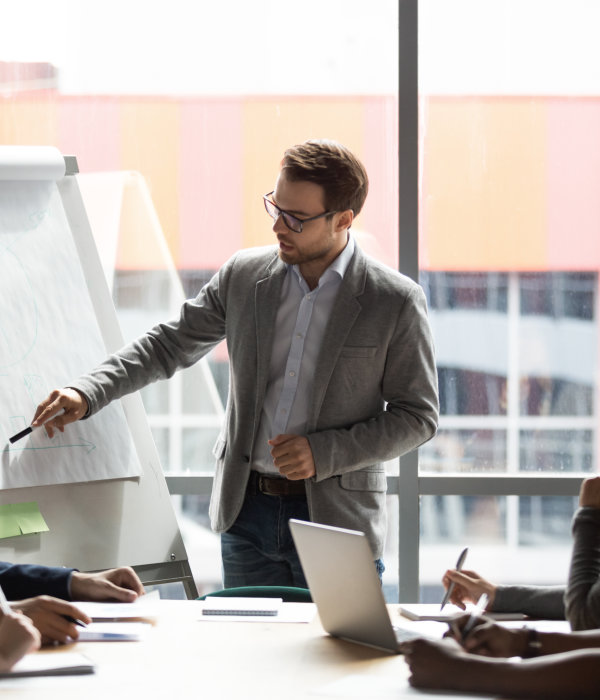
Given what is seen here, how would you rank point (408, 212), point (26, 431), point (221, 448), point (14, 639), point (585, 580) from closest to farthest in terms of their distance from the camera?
point (14, 639)
point (585, 580)
point (26, 431)
point (221, 448)
point (408, 212)

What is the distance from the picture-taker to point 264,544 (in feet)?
8.57

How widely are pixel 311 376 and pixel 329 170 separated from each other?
1.92 ft

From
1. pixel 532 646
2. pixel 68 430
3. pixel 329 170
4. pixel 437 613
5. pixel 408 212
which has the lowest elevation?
pixel 437 613

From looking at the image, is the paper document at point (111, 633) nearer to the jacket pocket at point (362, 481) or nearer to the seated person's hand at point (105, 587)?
the seated person's hand at point (105, 587)

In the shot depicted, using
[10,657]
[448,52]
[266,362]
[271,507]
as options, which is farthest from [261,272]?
[10,657]

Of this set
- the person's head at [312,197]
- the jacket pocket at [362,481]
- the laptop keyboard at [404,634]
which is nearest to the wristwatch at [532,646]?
the laptop keyboard at [404,634]

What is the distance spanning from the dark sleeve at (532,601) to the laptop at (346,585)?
25cm

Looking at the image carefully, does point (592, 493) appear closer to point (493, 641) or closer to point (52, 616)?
point (493, 641)

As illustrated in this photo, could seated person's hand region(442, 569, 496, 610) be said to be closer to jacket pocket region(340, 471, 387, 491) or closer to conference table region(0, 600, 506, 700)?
conference table region(0, 600, 506, 700)

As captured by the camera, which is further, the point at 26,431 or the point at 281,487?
the point at 281,487

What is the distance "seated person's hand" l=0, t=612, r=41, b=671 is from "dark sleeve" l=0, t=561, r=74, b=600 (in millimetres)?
456

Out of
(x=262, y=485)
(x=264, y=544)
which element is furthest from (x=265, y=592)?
(x=262, y=485)

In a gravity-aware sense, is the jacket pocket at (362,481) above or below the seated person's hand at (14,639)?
below

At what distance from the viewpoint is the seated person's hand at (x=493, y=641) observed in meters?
1.66
